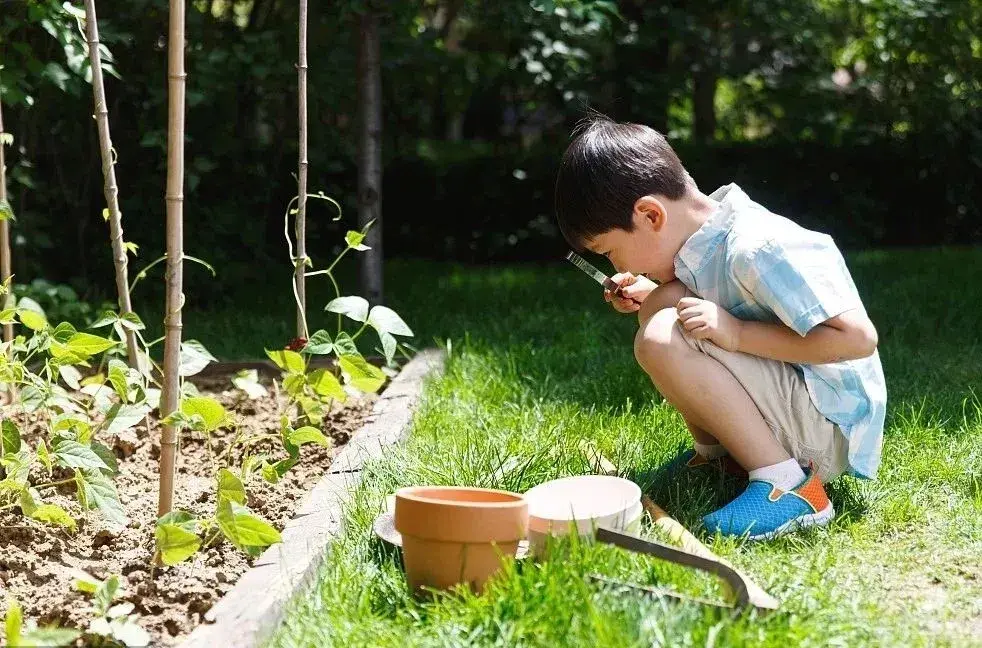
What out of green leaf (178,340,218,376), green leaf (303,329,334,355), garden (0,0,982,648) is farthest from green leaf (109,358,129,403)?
green leaf (303,329,334,355)

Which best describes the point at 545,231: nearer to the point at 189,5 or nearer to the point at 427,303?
the point at 427,303

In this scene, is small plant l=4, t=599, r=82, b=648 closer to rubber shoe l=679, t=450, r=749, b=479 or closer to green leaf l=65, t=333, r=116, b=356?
green leaf l=65, t=333, r=116, b=356

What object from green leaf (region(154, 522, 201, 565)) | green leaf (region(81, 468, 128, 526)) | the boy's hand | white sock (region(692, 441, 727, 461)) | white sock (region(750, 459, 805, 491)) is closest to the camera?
green leaf (region(154, 522, 201, 565))

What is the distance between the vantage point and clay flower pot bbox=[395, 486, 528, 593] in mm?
1612

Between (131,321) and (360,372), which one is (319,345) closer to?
(360,372)

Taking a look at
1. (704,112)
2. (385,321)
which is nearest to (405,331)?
(385,321)

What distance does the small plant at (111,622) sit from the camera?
57.7 inches

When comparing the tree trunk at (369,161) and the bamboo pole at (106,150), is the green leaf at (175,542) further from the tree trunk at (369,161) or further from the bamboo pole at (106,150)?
the tree trunk at (369,161)

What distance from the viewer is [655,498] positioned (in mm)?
2141

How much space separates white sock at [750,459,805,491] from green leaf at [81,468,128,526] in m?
1.11

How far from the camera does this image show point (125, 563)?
1.90 m

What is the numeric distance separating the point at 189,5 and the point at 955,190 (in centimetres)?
455

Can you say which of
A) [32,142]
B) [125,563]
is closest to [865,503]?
[125,563]

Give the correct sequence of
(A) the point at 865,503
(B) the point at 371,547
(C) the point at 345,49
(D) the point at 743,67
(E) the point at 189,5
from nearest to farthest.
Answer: (B) the point at 371,547, (A) the point at 865,503, (E) the point at 189,5, (C) the point at 345,49, (D) the point at 743,67
